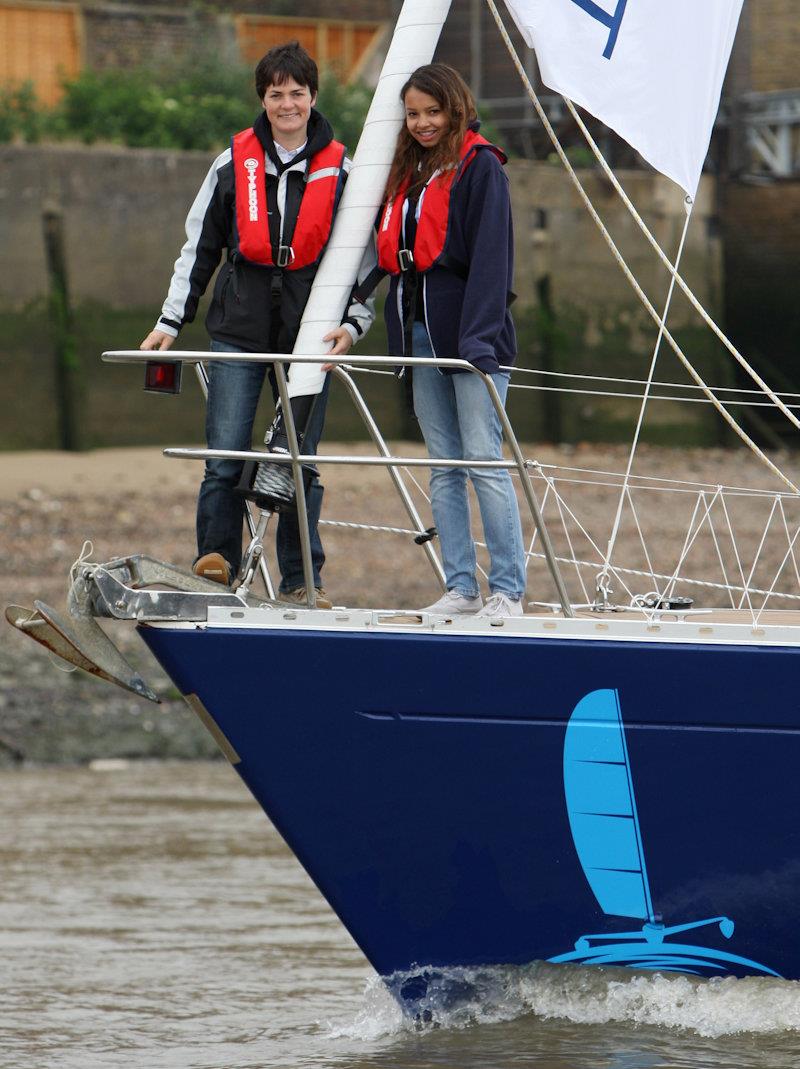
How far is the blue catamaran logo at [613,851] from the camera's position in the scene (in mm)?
4695

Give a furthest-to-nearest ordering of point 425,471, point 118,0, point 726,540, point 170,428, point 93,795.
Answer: point 118,0 → point 170,428 → point 726,540 → point 425,471 → point 93,795

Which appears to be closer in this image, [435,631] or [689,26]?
[435,631]

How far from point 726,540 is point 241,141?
992cm

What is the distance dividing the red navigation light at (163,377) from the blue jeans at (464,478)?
0.67 m

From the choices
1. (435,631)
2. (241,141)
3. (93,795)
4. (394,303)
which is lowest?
(93,795)

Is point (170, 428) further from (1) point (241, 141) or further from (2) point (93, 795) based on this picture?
(1) point (241, 141)

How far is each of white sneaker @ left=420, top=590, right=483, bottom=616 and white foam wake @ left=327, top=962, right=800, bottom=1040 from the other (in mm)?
981

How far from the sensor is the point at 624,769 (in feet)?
15.4

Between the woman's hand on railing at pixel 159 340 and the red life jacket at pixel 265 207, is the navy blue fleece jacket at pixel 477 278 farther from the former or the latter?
the woman's hand on railing at pixel 159 340

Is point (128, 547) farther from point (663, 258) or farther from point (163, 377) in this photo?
point (663, 258)

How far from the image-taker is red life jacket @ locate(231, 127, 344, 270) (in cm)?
496

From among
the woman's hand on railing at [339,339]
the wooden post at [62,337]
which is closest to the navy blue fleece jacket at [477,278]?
the woman's hand on railing at [339,339]

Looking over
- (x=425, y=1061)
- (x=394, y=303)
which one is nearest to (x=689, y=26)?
(x=394, y=303)

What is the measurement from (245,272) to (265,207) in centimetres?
20
